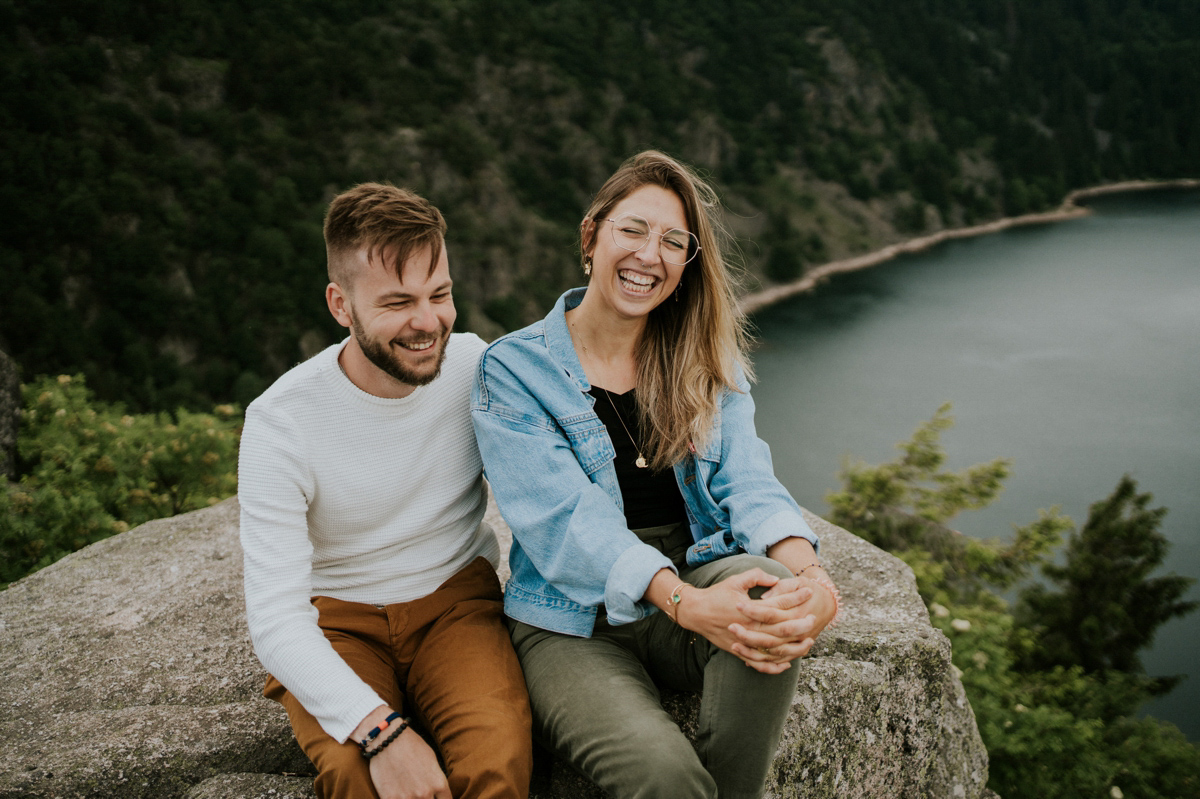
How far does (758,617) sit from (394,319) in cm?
109

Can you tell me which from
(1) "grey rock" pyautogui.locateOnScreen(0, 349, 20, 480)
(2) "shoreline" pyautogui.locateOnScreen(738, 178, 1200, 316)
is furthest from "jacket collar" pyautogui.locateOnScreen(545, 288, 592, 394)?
(2) "shoreline" pyautogui.locateOnScreen(738, 178, 1200, 316)

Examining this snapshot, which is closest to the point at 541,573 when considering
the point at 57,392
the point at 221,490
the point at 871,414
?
the point at 221,490

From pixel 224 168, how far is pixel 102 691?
153ft

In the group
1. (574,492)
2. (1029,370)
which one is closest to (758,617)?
(574,492)

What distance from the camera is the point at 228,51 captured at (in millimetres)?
46906

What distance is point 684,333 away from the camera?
95.1 inches

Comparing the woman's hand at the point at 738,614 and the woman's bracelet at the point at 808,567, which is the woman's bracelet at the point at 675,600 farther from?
the woman's bracelet at the point at 808,567

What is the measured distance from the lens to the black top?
226cm

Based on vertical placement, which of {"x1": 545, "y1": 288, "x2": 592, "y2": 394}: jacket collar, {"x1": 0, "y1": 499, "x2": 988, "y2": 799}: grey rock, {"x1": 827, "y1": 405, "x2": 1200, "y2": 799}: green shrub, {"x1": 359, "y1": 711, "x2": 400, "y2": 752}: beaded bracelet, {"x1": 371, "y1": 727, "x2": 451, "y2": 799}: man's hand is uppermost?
{"x1": 545, "y1": 288, "x2": 592, "y2": 394}: jacket collar

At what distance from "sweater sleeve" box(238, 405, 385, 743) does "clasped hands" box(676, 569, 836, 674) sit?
741 millimetres

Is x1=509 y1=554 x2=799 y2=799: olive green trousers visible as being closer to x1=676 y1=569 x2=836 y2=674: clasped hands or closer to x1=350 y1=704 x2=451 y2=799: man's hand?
x1=676 y1=569 x2=836 y2=674: clasped hands

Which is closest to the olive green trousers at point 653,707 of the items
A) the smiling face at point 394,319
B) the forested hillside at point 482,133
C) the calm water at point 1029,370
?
the smiling face at point 394,319

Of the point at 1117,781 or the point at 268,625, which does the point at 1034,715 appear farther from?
the point at 268,625

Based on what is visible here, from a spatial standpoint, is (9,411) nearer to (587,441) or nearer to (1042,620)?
(587,441)
